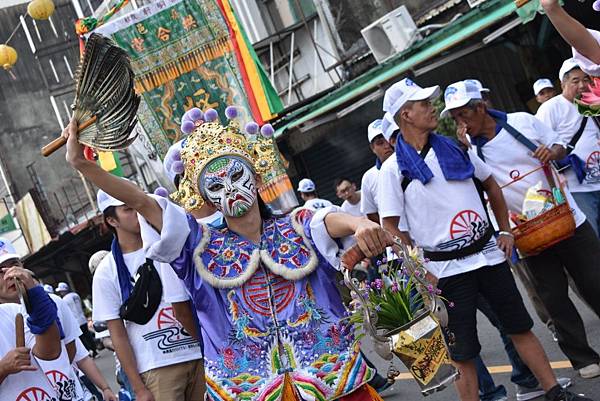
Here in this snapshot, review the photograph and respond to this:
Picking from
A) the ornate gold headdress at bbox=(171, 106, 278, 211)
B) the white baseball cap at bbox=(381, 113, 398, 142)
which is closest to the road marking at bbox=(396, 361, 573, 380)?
the white baseball cap at bbox=(381, 113, 398, 142)

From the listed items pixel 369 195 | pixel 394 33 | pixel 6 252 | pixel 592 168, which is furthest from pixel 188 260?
pixel 394 33

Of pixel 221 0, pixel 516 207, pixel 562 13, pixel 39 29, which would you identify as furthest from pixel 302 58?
pixel 39 29

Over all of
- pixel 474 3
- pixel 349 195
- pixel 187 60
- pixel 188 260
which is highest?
pixel 187 60

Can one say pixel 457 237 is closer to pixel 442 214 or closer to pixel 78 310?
pixel 442 214

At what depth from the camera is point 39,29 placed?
41.8 metres

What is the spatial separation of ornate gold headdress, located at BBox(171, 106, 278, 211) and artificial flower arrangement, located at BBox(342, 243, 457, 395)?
0.83 metres

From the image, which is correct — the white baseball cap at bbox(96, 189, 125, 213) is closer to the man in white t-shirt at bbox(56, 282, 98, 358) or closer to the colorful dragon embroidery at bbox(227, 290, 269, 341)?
the colorful dragon embroidery at bbox(227, 290, 269, 341)

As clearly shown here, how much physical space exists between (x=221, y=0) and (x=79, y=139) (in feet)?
42.2

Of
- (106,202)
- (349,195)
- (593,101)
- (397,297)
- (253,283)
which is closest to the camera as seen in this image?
(397,297)

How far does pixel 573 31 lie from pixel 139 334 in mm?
2971

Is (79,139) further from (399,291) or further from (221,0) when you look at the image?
(221,0)

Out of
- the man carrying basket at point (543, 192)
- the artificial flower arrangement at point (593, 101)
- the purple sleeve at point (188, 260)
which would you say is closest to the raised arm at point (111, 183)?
the purple sleeve at point (188, 260)

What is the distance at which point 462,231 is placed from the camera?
5.73 m

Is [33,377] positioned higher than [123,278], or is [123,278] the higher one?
[123,278]
